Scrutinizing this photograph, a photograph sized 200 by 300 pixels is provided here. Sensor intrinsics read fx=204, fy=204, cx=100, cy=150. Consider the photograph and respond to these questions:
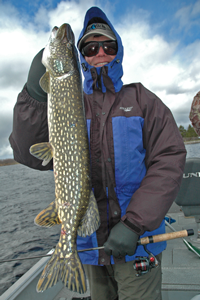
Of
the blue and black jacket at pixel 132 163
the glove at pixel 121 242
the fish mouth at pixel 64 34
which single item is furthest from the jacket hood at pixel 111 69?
the glove at pixel 121 242

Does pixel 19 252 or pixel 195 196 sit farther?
pixel 19 252

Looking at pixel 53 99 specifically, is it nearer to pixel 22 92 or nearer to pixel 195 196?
pixel 22 92

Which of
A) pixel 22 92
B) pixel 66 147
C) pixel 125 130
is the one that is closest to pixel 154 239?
pixel 125 130

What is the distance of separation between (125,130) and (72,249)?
3.93ft

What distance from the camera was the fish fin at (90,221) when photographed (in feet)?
6.01

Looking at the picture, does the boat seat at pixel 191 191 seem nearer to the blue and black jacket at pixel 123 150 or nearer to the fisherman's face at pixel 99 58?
the blue and black jacket at pixel 123 150

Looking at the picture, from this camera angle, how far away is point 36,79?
6.61 ft

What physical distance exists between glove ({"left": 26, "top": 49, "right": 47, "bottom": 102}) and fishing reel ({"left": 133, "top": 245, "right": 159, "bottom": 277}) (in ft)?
5.87

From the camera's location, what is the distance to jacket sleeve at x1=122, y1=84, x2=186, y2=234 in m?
1.75

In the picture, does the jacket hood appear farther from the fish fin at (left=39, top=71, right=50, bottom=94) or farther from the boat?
the boat

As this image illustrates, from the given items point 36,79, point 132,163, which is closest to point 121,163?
point 132,163

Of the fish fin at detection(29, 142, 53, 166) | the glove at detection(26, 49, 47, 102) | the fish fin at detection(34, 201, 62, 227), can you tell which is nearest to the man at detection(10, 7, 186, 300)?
the glove at detection(26, 49, 47, 102)

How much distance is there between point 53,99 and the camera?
1959 millimetres

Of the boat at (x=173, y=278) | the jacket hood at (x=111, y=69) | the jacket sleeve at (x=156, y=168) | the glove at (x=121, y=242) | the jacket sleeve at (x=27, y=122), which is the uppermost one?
the jacket hood at (x=111, y=69)
